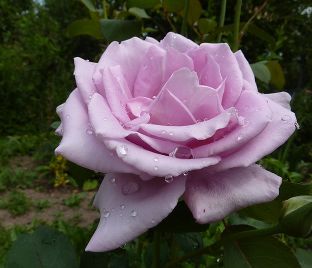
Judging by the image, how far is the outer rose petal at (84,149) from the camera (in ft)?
1.25

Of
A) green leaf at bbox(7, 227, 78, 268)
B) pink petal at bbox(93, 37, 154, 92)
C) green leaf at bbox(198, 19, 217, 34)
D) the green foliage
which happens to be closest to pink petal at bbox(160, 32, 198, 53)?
pink petal at bbox(93, 37, 154, 92)

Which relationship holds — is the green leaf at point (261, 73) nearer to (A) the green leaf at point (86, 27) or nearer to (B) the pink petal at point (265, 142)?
(A) the green leaf at point (86, 27)

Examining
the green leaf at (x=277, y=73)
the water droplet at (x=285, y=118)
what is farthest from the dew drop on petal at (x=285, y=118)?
the green leaf at (x=277, y=73)

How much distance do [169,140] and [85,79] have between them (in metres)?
0.11

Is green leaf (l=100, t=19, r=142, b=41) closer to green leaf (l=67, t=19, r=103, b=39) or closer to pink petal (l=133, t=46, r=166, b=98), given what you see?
green leaf (l=67, t=19, r=103, b=39)

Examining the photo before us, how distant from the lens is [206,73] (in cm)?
45

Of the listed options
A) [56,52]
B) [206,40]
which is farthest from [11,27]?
[206,40]

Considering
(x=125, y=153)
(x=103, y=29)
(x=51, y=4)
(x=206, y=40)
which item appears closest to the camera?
(x=125, y=153)

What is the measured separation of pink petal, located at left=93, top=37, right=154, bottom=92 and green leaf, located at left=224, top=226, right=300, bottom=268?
18 centimetres

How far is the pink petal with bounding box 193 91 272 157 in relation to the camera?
0.39 meters

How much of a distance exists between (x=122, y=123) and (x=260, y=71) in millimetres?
594

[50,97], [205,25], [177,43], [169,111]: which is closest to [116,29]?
[205,25]

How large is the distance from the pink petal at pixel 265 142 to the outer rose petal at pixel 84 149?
77 millimetres

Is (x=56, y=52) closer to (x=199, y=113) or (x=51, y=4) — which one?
(x=51, y=4)
